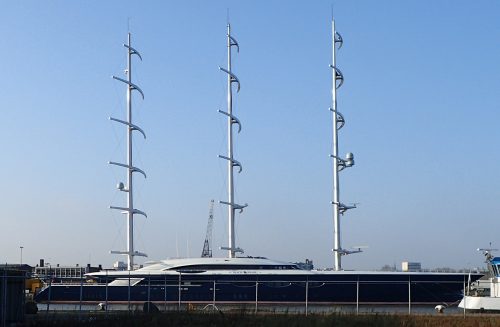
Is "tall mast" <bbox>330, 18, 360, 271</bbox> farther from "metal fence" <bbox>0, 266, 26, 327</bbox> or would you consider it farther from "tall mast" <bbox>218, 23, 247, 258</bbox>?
"metal fence" <bbox>0, 266, 26, 327</bbox>

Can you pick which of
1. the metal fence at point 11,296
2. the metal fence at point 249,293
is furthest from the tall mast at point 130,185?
the metal fence at point 11,296

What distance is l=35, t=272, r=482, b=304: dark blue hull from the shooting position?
6538 centimetres

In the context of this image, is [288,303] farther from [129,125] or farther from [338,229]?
[129,125]

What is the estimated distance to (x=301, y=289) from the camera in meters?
66.9

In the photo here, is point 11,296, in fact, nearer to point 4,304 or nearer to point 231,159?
point 4,304

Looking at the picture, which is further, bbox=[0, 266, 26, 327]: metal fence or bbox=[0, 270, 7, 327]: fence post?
bbox=[0, 266, 26, 327]: metal fence

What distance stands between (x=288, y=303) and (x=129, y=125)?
21461 millimetres

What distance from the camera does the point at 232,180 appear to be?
247ft

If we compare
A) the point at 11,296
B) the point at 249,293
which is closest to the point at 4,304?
the point at 11,296

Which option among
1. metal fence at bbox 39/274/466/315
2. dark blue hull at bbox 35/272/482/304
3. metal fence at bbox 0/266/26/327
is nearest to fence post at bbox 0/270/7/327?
metal fence at bbox 0/266/26/327

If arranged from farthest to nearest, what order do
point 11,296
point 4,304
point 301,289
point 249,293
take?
point 249,293, point 301,289, point 11,296, point 4,304

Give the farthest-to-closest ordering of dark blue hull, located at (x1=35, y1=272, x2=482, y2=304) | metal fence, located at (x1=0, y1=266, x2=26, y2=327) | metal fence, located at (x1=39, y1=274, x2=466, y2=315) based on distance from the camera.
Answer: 1. dark blue hull, located at (x1=35, y1=272, x2=482, y2=304)
2. metal fence, located at (x1=39, y1=274, x2=466, y2=315)
3. metal fence, located at (x1=0, y1=266, x2=26, y2=327)

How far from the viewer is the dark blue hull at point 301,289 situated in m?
65.4

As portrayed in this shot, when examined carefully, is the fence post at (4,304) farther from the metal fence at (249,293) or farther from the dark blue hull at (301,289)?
the dark blue hull at (301,289)
